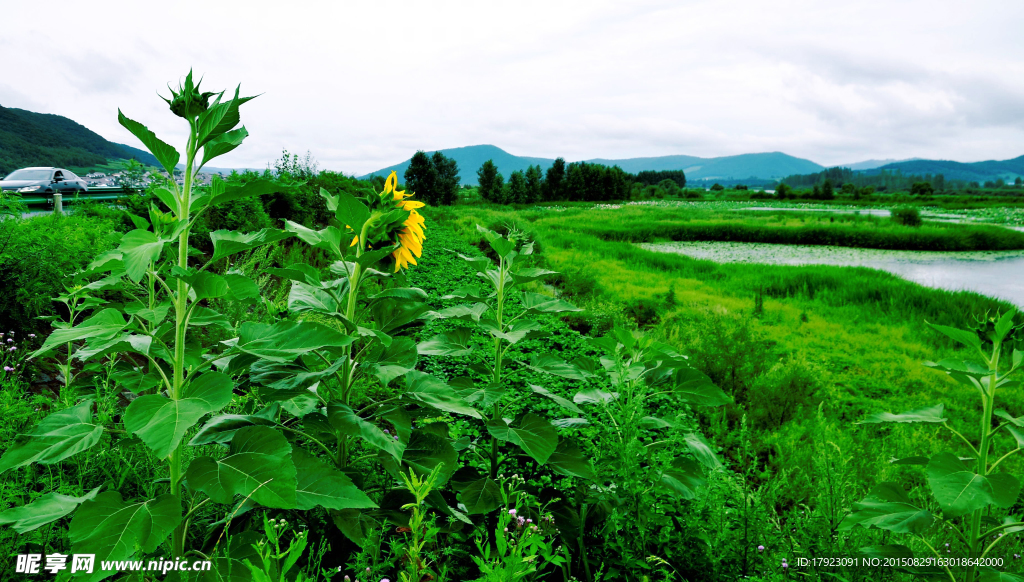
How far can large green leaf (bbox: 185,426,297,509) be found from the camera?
102 cm

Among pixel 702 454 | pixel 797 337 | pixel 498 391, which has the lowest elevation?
pixel 797 337

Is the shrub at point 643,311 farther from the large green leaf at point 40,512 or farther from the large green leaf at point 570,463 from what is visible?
the large green leaf at point 40,512

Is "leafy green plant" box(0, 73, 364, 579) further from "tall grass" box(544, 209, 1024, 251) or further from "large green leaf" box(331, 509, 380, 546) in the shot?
"tall grass" box(544, 209, 1024, 251)

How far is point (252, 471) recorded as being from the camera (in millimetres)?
1071

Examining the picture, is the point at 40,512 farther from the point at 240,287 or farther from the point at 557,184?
the point at 557,184

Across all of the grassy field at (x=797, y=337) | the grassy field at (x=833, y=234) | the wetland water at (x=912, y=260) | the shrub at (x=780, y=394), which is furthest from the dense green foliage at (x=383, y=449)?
the grassy field at (x=833, y=234)

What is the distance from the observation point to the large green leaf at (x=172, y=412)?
932mm

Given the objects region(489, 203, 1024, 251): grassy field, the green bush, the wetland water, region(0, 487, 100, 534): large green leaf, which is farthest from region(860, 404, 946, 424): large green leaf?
region(489, 203, 1024, 251): grassy field

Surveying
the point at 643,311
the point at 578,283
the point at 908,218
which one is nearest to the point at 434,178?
the point at 908,218

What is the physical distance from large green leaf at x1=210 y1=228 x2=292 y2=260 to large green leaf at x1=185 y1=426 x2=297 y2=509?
449 mm

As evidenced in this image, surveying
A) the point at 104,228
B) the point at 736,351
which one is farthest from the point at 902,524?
the point at 104,228

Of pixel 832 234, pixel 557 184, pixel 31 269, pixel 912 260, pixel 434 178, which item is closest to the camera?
pixel 31 269

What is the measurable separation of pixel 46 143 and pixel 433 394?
94.4 metres

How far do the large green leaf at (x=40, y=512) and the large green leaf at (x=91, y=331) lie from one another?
33cm
